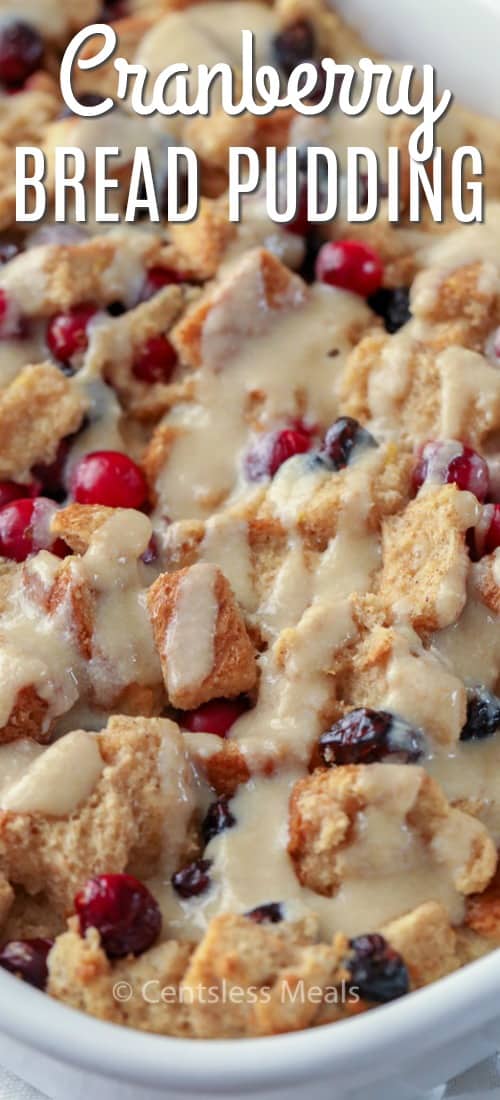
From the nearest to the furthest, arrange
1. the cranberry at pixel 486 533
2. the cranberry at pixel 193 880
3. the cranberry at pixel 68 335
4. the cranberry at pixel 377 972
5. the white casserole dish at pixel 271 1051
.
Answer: the white casserole dish at pixel 271 1051 < the cranberry at pixel 377 972 < the cranberry at pixel 193 880 < the cranberry at pixel 486 533 < the cranberry at pixel 68 335

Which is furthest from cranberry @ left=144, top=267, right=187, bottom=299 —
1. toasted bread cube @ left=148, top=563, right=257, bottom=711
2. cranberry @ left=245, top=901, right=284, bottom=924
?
cranberry @ left=245, top=901, right=284, bottom=924

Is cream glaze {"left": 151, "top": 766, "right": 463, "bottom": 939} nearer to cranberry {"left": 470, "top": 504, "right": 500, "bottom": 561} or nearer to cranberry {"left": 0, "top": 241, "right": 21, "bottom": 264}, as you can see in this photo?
cranberry {"left": 470, "top": 504, "right": 500, "bottom": 561}

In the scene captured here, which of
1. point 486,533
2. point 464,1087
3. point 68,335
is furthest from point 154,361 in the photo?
point 464,1087

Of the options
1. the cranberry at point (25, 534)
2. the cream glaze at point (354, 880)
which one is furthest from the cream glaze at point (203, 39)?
the cream glaze at point (354, 880)

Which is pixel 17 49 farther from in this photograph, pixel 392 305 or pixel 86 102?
pixel 392 305

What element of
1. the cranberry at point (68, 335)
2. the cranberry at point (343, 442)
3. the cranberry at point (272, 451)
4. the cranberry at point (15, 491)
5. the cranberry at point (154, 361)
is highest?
the cranberry at point (68, 335)

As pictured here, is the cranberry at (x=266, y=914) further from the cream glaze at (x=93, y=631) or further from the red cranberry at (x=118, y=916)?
the cream glaze at (x=93, y=631)
